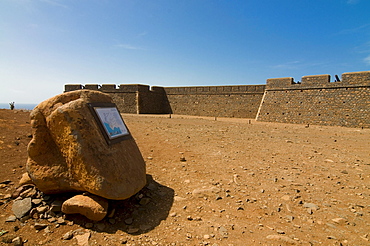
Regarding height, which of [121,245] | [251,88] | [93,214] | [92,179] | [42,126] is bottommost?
[121,245]

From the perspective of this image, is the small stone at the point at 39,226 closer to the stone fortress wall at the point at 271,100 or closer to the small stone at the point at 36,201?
the small stone at the point at 36,201

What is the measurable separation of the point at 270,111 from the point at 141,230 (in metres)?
15.6

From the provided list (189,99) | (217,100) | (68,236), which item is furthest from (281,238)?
(189,99)

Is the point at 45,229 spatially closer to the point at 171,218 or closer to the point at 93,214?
the point at 93,214

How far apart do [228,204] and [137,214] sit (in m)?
1.38

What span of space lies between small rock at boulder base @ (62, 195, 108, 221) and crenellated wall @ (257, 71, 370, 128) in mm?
15159

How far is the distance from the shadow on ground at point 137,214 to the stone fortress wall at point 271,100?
560 inches

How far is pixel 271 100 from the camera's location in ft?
53.9

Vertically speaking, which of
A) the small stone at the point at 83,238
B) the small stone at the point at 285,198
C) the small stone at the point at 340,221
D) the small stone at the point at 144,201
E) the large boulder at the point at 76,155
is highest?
the large boulder at the point at 76,155

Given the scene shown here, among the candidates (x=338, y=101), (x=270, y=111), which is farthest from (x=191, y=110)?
(x=338, y=101)

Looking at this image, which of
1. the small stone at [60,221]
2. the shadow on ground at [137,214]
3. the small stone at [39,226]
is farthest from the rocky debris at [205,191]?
the small stone at [39,226]

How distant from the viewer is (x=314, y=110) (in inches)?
558

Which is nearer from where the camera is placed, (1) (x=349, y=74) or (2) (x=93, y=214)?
(2) (x=93, y=214)

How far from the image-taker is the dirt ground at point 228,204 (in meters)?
2.39
